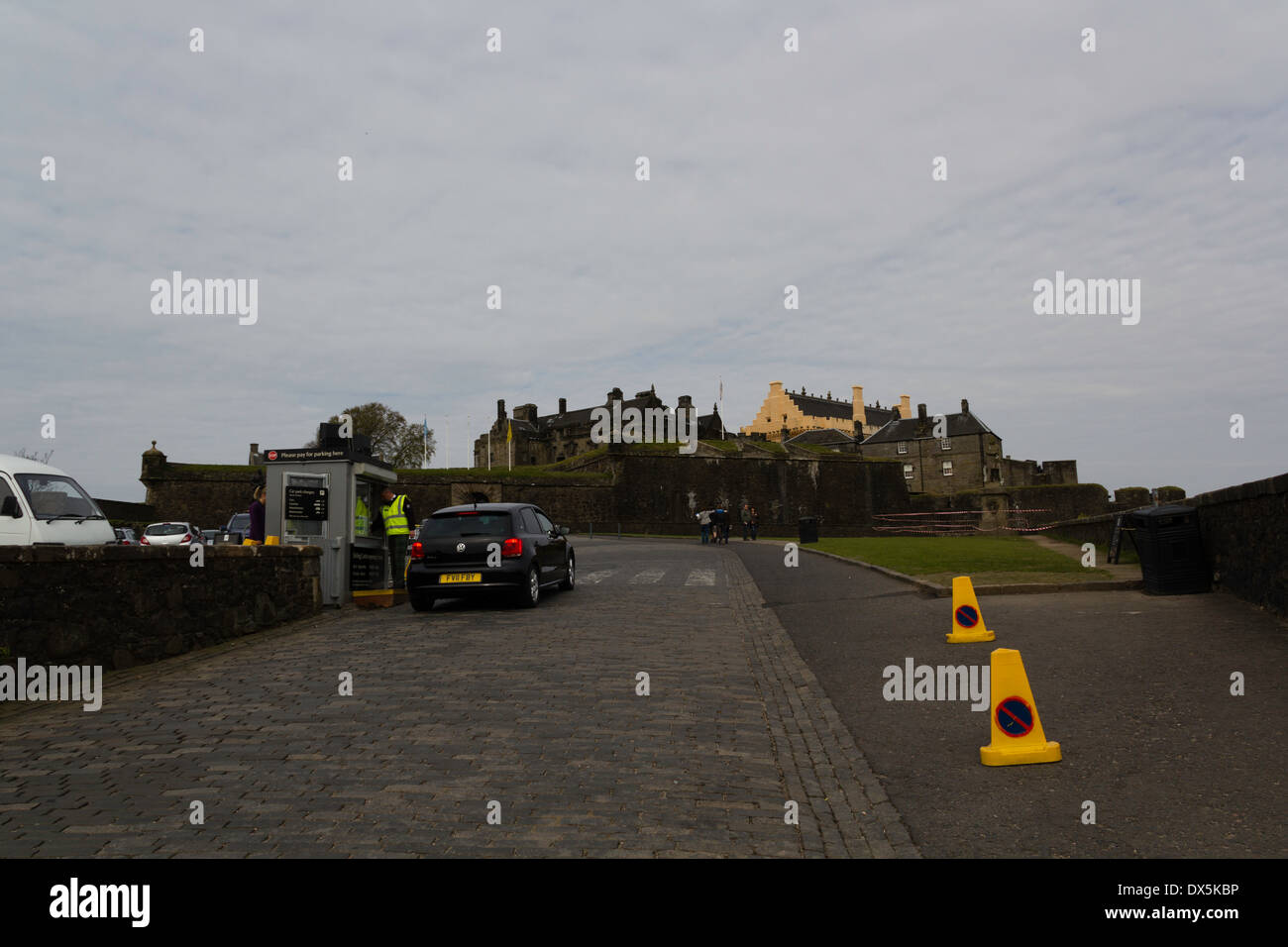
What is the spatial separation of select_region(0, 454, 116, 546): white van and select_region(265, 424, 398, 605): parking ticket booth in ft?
7.93

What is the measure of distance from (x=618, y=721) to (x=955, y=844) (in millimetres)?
2983

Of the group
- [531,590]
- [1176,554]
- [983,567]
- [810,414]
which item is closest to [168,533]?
[531,590]

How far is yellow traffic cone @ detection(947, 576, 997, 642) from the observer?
9.57 m

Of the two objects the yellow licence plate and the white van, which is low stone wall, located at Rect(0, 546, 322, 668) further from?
the yellow licence plate

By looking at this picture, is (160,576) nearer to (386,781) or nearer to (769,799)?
(386,781)

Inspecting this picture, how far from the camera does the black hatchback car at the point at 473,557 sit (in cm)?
1326

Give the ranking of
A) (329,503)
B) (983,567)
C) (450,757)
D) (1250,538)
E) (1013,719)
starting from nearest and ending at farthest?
1. (1013,719)
2. (450,757)
3. (1250,538)
4. (329,503)
5. (983,567)

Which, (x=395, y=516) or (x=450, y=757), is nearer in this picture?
(x=450, y=757)

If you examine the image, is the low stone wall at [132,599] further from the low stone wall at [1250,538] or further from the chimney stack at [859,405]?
the chimney stack at [859,405]

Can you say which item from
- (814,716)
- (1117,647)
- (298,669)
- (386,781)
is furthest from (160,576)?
(1117,647)

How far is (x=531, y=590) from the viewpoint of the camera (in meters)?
13.8

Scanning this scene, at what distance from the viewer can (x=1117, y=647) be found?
28.6 feet

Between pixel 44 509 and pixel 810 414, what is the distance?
102m

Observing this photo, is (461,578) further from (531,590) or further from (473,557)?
(531,590)
